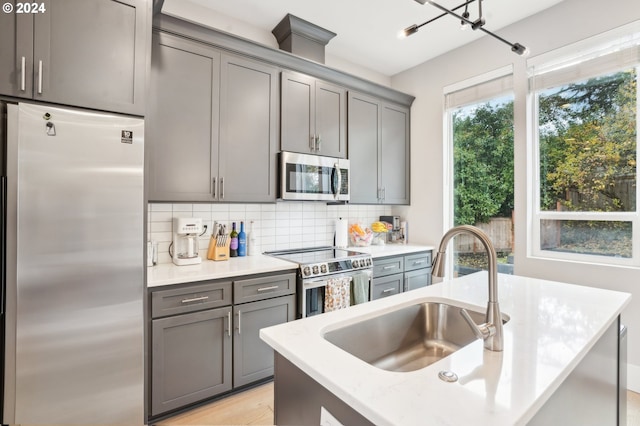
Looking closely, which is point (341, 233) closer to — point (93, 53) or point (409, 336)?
point (409, 336)

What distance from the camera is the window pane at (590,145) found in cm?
238

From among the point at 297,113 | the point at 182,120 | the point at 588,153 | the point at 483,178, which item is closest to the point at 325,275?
the point at 297,113

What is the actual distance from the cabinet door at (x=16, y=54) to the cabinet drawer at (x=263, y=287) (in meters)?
1.52

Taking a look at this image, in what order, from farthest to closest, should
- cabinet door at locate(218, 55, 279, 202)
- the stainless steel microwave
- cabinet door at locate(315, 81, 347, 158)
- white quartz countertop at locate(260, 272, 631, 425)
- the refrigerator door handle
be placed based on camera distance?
1. cabinet door at locate(315, 81, 347, 158)
2. the stainless steel microwave
3. cabinet door at locate(218, 55, 279, 202)
4. the refrigerator door handle
5. white quartz countertop at locate(260, 272, 631, 425)

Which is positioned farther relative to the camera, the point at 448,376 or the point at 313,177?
the point at 313,177

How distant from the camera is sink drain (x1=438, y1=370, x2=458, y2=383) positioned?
84 centimetres

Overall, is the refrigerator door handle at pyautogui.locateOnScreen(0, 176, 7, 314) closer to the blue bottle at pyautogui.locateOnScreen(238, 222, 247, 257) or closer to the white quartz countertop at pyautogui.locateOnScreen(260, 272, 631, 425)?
→ the white quartz countertop at pyautogui.locateOnScreen(260, 272, 631, 425)

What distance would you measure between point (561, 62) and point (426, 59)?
133 cm

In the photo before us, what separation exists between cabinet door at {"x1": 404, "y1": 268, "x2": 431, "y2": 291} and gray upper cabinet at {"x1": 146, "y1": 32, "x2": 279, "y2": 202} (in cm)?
166

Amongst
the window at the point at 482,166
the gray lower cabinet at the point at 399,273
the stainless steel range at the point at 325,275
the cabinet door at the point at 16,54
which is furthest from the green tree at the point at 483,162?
the cabinet door at the point at 16,54

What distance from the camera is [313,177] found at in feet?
9.60

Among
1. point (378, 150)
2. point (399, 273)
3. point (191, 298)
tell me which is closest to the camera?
point (191, 298)

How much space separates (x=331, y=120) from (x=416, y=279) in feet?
6.13

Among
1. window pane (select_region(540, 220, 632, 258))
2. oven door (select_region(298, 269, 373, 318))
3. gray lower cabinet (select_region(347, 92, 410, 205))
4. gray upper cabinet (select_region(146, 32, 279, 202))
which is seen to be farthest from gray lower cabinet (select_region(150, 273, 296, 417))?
window pane (select_region(540, 220, 632, 258))
